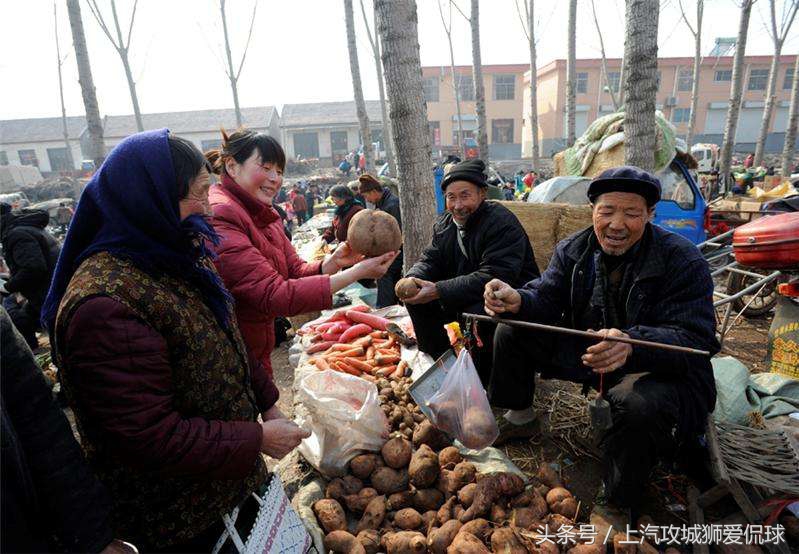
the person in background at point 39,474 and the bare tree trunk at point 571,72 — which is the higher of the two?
the bare tree trunk at point 571,72

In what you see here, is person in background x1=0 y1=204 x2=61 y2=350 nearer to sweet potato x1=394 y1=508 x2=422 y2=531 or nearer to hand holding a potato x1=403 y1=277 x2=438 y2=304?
hand holding a potato x1=403 y1=277 x2=438 y2=304

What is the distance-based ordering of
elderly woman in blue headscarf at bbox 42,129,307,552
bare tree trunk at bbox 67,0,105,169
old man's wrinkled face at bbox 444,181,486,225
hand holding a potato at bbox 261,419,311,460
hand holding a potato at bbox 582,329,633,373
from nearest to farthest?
1. elderly woman in blue headscarf at bbox 42,129,307,552
2. hand holding a potato at bbox 261,419,311,460
3. hand holding a potato at bbox 582,329,633,373
4. old man's wrinkled face at bbox 444,181,486,225
5. bare tree trunk at bbox 67,0,105,169

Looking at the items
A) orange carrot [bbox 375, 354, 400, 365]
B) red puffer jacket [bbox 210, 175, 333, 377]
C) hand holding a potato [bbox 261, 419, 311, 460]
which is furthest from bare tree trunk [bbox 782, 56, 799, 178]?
hand holding a potato [bbox 261, 419, 311, 460]

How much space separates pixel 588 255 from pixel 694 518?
1427 mm

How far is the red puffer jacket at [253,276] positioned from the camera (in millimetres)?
2094

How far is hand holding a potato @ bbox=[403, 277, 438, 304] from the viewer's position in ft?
10.5

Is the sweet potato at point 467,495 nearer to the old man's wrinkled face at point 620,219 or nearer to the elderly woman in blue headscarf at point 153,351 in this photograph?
the elderly woman in blue headscarf at point 153,351

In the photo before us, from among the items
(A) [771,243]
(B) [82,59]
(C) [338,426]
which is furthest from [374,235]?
(B) [82,59]

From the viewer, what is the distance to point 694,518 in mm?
2152

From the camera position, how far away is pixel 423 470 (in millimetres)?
2277

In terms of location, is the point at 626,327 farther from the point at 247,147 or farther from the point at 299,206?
the point at 299,206

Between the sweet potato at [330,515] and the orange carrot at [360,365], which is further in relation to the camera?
the orange carrot at [360,365]

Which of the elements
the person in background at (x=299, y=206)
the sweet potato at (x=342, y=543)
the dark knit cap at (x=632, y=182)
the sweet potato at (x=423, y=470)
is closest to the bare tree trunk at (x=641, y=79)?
the dark knit cap at (x=632, y=182)

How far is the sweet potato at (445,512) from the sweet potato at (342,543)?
0.39 metres
